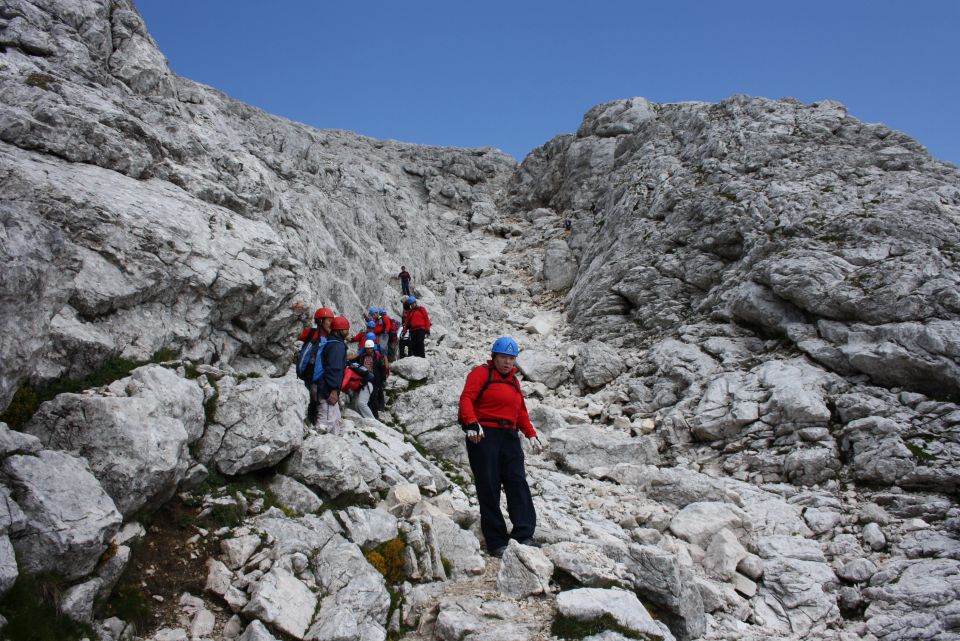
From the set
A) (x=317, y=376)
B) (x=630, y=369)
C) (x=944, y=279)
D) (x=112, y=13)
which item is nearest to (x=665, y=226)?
(x=630, y=369)

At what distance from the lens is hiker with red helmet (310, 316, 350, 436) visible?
10.2 meters

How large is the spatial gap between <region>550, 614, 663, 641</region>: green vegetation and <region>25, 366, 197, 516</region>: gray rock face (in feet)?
15.0

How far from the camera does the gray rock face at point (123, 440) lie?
577 centimetres

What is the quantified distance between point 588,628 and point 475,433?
299 centimetres

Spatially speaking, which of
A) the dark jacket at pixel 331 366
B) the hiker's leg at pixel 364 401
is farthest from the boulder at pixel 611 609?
the hiker's leg at pixel 364 401

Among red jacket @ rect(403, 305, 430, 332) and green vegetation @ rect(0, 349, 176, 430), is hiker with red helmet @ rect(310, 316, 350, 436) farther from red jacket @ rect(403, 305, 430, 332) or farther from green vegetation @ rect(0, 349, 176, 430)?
red jacket @ rect(403, 305, 430, 332)

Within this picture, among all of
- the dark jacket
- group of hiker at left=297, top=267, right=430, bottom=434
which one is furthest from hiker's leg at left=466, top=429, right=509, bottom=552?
the dark jacket

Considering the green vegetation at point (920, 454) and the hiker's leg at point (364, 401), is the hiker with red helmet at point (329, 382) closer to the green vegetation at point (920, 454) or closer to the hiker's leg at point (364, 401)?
the hiker's leg at point (364, 401)

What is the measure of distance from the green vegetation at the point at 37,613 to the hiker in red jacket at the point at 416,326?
14.6 metres

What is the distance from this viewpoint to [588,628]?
598 cm

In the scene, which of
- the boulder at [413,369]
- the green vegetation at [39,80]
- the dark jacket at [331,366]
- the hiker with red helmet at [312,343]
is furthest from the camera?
the boulder at [413,369]

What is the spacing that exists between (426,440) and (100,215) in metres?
7.74

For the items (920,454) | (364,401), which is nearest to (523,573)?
→ (364,401)

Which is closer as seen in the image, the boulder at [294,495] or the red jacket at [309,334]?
the boulder at [294,495]
